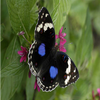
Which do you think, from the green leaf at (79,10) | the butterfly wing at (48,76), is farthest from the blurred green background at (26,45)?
the green leaf at (79,10)

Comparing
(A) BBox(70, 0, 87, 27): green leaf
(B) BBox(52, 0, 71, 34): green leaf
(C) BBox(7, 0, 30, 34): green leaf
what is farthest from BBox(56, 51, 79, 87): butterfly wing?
(A) BBox(70, 0, 87, 27): green leaf

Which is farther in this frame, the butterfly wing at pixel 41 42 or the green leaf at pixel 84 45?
the green leaf at pixel 84 45

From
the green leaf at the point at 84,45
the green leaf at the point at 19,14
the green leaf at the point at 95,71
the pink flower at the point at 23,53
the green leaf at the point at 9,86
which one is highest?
the green leaf at the point at 19,14

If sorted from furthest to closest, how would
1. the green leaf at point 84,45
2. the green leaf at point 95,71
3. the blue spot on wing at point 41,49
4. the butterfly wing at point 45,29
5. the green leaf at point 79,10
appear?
the green leaf at point 79,10 → the green leaf at point 95,71 → the green leaf at point 84,45 → the blue spot on wing at point 41,49 → the butterfly wing at point 45,29

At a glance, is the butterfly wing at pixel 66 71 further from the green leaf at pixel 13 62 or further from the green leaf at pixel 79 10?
the green leaf at pixel 79 10

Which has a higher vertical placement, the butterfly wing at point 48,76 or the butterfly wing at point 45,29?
the butterfly wing at point 45,29

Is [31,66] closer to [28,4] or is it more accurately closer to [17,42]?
[17,42]

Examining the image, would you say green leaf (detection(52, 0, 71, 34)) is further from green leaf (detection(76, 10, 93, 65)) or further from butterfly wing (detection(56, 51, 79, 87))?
green leaf (detection(76, 10, 93, 65))

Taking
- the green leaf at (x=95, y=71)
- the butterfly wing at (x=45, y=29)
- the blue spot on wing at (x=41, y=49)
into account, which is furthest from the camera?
the green leaf at (x=95, y=71)
